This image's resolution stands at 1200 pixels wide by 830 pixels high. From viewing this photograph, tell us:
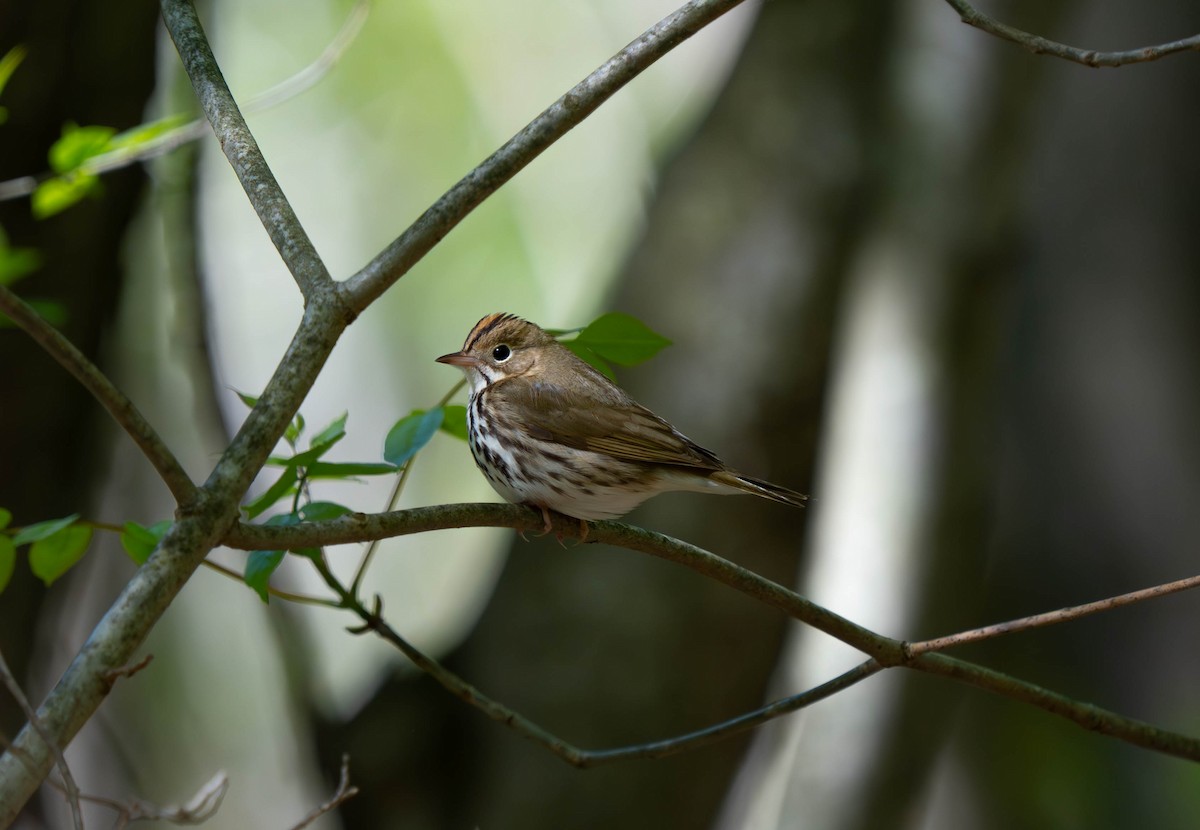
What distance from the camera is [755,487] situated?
102 inches

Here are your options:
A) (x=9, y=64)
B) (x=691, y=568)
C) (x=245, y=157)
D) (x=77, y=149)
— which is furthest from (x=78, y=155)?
(x=691, y=568)

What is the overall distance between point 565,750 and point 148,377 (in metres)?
3.30

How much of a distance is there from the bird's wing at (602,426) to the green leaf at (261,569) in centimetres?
105

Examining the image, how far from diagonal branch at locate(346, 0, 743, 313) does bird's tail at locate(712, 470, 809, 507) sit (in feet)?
3.63

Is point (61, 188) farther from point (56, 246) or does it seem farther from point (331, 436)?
point (331, 436)

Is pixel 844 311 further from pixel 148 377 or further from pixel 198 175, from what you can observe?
pixel 148 377

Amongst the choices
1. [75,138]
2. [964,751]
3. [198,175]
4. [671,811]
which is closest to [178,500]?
[75,138]

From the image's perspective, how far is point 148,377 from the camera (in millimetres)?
4902

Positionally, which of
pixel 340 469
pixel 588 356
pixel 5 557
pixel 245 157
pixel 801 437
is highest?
pixel 245 157

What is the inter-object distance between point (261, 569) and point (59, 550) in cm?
36

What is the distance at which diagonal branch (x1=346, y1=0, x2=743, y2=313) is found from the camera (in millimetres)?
1621

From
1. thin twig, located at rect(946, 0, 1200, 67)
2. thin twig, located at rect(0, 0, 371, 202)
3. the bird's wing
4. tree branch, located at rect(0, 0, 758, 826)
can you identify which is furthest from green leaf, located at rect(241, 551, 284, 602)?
thin twig, located at rect(946, 0, 1200, 67)

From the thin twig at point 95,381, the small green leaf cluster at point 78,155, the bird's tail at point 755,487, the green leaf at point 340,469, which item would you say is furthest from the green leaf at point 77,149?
the bird's tail at point 755,487

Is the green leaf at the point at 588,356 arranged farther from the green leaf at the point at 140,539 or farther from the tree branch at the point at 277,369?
the green leaf at the point at 140,539
